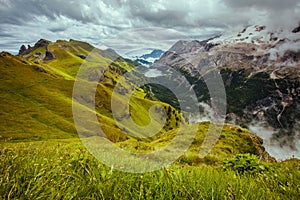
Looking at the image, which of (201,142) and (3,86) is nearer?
(201,142)

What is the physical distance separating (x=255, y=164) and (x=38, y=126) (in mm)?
131571

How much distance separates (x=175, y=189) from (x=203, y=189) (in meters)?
0.51

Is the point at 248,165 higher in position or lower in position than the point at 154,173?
lower

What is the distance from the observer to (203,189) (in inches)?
171

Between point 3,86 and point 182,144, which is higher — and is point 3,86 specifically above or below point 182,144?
below

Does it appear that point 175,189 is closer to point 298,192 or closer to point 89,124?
point 298,192

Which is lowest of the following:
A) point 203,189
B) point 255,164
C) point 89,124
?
point 89,124

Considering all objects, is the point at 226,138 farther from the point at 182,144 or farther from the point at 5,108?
the point at 5,108

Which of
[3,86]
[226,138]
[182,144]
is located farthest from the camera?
[3,86]

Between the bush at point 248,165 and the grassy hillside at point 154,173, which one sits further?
the bush at point 248,165

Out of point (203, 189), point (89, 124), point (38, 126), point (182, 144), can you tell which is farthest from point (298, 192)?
point (89, 124)

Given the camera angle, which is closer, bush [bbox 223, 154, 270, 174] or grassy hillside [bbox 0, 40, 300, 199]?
grassy hillside [bbox 0, 40, 300, 199]

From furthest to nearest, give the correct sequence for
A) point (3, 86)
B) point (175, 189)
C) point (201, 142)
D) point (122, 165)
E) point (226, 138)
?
point (3, 86) → point (226, 138) → point (201, 142) → point (122, 165) → point (175, 189)

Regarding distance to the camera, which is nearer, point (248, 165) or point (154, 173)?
point (154, 173)
